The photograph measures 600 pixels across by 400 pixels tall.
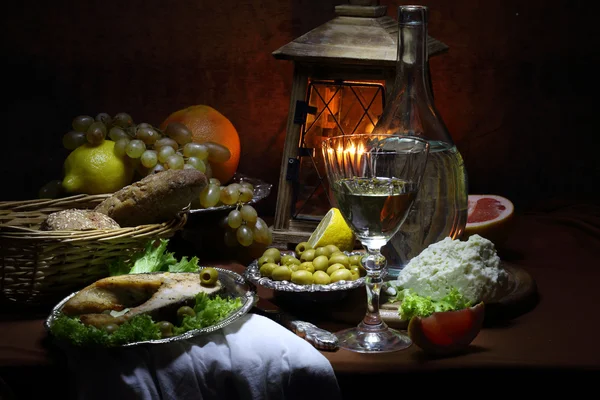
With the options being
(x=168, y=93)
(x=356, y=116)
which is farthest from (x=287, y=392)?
(x=168, y=93)

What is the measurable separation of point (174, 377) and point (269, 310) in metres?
0.27

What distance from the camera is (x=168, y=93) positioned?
213cm

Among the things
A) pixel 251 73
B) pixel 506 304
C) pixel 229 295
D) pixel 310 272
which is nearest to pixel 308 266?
pixel 310 272

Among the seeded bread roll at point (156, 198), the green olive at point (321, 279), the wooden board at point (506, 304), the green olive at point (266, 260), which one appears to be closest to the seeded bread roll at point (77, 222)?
the seeded bread roll at point (156, 198)

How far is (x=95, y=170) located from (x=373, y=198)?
72 cm

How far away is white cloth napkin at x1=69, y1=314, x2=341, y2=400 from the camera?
115 centimetres

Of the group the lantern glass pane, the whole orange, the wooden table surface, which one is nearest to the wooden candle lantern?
the lantern glass pane

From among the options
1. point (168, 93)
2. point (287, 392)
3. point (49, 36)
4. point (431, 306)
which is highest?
point (49, 36)

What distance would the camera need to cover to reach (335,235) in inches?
61.4

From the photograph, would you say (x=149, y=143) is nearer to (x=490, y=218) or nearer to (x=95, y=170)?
(x=95, y=170)

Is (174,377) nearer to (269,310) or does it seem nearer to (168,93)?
(269,310)

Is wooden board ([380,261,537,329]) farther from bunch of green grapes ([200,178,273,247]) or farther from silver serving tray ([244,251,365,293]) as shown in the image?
bunch of green grapes ([200,178,273,247])

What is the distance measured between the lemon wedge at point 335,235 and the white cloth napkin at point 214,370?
34 centimetres

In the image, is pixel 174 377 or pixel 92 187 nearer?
pixel 174 377
